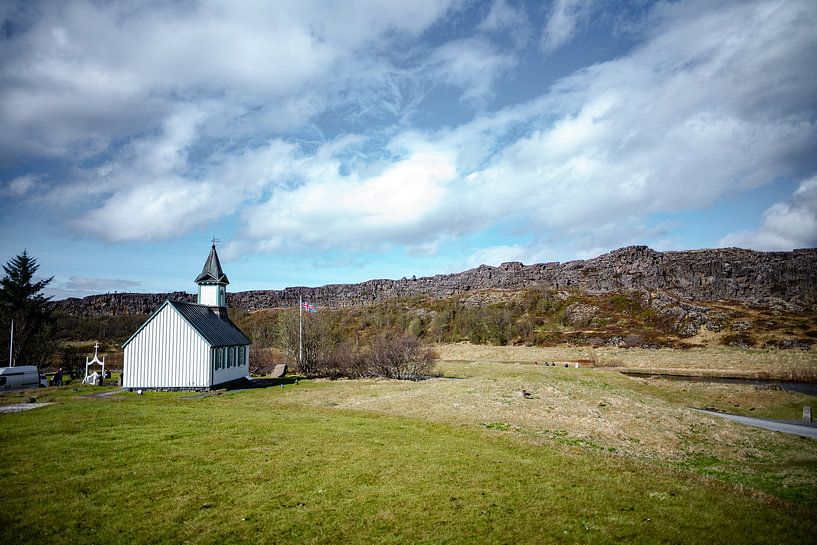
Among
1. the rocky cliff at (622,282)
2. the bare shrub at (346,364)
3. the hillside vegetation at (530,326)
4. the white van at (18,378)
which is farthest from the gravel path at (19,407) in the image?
the rocky cliff at (622,282)

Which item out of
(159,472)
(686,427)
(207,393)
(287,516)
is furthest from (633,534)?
(207,393)

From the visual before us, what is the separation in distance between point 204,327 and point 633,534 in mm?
34013

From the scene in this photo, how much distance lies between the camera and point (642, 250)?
167m

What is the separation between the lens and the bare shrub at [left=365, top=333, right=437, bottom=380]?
42.8 metres

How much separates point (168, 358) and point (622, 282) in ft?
451

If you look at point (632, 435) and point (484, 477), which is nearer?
point (484, 477)

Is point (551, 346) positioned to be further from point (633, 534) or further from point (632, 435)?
point (633, 534)

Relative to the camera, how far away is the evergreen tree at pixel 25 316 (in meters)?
47.8

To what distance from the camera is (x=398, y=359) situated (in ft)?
140

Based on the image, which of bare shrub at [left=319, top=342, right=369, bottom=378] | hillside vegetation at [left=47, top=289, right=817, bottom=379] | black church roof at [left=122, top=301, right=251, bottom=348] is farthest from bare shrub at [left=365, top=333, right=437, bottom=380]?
black church roof at [left=122, top=301, right=251, bottom=348]

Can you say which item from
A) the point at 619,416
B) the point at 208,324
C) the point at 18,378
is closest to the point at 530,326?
the point at 208,324

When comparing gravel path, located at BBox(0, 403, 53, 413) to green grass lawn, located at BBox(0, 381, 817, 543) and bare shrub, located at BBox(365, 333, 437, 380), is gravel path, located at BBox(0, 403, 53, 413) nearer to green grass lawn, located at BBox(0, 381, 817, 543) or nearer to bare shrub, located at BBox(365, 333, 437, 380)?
green grass lawn, located at BBox(0, 381, 817, 543)

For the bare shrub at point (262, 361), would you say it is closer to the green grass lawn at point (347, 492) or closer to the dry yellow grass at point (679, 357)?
the dry yellow grass at point (679, 357)

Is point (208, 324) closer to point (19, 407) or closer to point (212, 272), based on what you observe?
point (212, 272)
